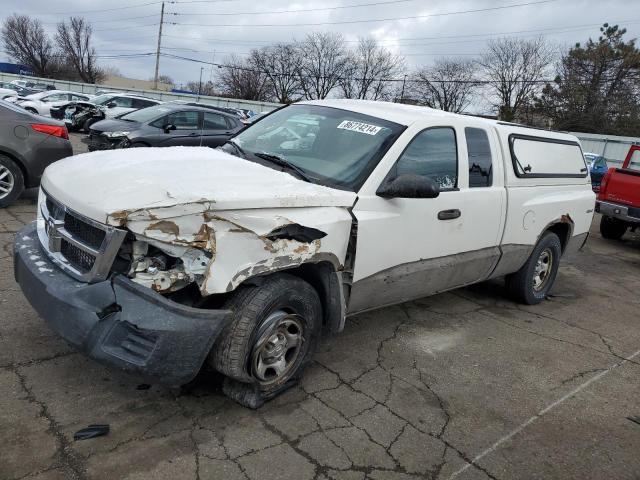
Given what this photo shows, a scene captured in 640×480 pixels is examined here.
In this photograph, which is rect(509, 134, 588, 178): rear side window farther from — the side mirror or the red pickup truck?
the red pickup truck

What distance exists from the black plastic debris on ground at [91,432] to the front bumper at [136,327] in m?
0.42

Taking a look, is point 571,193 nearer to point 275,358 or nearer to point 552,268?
point 552,268

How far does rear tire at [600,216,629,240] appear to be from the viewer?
10.9 meters

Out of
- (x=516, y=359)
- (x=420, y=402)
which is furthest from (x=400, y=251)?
(x=516, y=359)

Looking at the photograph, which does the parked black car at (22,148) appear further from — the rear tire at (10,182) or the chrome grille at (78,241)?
the chrome grille at (78,241)

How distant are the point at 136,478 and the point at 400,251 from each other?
219 centimetres

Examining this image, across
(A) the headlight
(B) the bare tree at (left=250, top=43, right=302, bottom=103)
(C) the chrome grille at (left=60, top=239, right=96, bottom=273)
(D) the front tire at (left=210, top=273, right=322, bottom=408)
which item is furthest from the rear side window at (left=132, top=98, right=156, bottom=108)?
(B) the bare tree at (left=250, top=43, right=302, bottom=103)

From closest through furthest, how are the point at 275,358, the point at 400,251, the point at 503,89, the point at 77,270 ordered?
1. the point at 77,270
2. the point at 275,358
3. the point at 400,251
4. the point at 503,89

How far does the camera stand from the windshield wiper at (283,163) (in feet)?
11.6

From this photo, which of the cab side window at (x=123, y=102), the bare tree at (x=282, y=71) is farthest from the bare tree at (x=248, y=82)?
the cab side window at (x=123, y=102)

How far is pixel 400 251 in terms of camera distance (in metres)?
3.80

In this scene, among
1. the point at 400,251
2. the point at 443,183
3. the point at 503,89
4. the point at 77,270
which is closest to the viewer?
the point at 77,270

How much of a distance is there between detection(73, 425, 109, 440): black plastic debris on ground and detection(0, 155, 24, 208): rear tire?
497 cm

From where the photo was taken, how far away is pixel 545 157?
5391 mm
